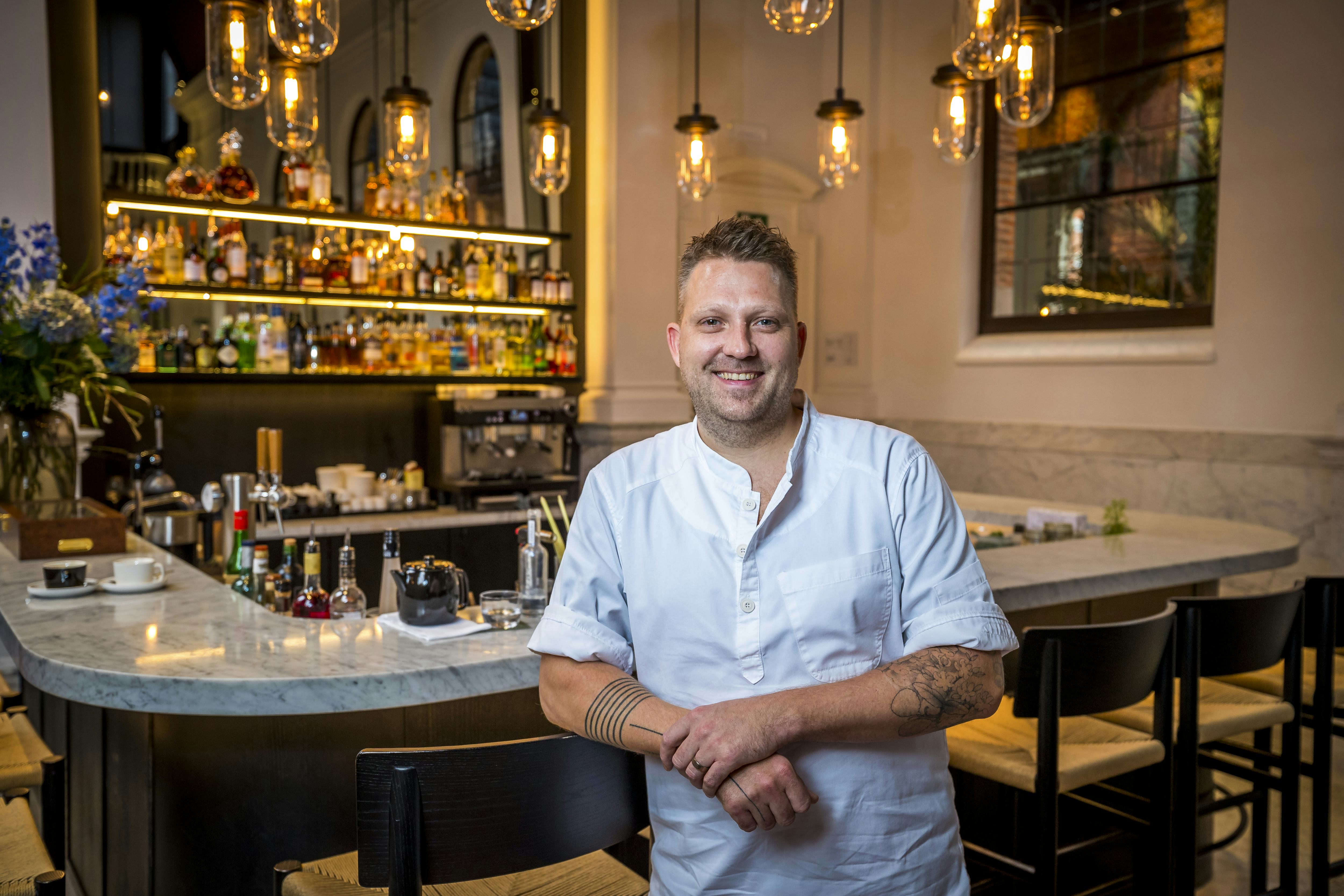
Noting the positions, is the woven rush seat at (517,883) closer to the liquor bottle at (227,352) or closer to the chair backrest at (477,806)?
the chair backrest at (477,806)

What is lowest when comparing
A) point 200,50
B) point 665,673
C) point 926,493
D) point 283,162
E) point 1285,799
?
point 1285,799

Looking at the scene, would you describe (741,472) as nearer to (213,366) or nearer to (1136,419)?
(213,366)

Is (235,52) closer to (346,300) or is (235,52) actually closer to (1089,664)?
(1089,664)

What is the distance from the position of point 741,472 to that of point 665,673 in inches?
12.1

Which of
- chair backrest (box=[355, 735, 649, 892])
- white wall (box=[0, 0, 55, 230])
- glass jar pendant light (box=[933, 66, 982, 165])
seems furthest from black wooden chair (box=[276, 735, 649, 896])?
white wall (box=[0, 0, 55, 230])

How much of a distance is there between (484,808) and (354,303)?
441 cm

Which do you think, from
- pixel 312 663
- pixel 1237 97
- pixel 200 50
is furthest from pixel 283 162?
pixel 1237 97

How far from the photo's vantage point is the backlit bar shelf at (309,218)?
15.4ft

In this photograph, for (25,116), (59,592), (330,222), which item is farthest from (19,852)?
(330,222)

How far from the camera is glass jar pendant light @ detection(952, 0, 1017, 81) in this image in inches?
107

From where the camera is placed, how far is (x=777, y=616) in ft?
4.75

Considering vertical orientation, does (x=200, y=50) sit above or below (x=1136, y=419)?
above

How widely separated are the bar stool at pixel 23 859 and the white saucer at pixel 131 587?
0.55 meters

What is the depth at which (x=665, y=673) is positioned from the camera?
4.95 ft
